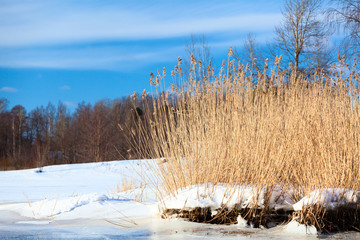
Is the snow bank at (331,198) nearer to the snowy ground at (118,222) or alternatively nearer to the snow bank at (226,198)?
the snowy ground at (118,222)

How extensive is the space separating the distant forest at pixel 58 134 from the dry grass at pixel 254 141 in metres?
13.6

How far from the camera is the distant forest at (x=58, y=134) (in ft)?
68.3

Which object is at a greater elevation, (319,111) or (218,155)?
(319,111)

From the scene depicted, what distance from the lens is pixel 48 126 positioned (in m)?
41.1

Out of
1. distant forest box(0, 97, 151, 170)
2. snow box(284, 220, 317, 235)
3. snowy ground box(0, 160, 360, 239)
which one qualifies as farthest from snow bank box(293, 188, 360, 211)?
distant forest box(0, 97, 151, 170)

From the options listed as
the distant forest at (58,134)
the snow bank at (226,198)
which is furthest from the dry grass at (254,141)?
the distant forest at (58,134)

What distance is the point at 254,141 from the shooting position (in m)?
3.81

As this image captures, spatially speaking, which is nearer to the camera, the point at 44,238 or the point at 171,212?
the point at 44,238

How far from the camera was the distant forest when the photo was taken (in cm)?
2081

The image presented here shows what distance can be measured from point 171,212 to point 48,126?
133 feet

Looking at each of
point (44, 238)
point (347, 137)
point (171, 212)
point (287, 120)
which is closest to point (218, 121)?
point (287, 120)

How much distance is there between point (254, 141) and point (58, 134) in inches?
1346

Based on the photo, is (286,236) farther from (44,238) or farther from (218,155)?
(44,238)

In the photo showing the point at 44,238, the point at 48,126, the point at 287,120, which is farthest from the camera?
the point at 48,126
